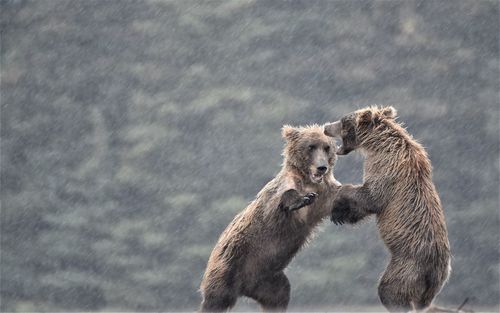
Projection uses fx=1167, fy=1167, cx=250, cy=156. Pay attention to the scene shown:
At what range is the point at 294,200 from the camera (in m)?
8.91

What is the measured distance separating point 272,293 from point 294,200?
0.84 m

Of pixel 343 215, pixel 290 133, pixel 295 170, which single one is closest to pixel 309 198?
pixel 343 215

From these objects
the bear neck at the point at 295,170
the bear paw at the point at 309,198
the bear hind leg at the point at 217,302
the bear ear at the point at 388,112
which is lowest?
the bear hind leg at the point at 217,302

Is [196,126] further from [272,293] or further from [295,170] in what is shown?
[272,293]

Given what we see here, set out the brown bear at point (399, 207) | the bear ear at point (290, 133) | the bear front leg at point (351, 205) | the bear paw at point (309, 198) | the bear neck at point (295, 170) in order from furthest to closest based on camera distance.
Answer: the bear ear at point (290, 133)
the bear neck at point (295, 170)
the bear paw at point (309, 198)
the bear front leg at point (351, 205)
the brown bear at point (399, 207)

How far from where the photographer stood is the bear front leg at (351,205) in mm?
8438

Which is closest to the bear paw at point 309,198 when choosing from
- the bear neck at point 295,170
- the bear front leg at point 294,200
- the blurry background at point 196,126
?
the bear front leg at point 294,200

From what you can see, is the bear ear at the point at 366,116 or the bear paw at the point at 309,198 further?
the bear ear at the point at 366,116

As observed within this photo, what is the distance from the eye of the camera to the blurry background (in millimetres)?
40781

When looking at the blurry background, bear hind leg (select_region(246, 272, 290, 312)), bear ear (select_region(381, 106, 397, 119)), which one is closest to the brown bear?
bear ear (select_region(381, 106, 397, 119))

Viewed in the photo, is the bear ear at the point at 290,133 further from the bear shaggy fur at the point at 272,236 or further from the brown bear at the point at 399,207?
the brown bear at the point at 399,207

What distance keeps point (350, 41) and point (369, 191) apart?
1696 inches

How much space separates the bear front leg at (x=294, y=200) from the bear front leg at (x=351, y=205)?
0.18 meters

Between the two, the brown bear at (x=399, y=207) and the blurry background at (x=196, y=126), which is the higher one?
the blurry background at (x=196, y=126)
